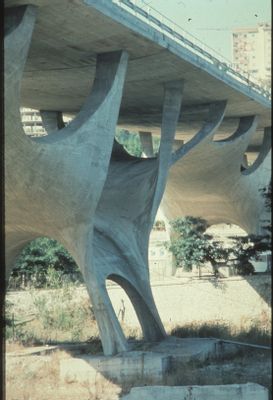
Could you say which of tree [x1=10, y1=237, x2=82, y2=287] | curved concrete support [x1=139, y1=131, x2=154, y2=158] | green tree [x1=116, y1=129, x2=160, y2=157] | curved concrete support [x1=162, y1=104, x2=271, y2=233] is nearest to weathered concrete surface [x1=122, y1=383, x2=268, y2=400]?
curved concrete support [x1=162, y1=104, x2=271, y2=233]

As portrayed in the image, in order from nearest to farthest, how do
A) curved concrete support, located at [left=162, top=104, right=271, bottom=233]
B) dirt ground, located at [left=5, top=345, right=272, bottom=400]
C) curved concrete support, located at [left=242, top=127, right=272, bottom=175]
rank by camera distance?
dirt ground, located at [left=5, top=345, right=272, bottom=400] → curved concrete support, located at [left=162, top=104, right=271, bottom=233] → curved concrete support, located at [left=242, top=127, right=272, bottom=175]

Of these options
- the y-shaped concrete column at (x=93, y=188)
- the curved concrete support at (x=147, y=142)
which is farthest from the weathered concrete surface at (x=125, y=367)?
the curved concrete support at (x=147, y=142)

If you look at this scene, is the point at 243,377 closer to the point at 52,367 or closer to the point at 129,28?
the point at 52,367

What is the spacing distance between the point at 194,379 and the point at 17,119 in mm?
8277

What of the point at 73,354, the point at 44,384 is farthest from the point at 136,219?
the point at 44,384

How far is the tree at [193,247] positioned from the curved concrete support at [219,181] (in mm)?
1609

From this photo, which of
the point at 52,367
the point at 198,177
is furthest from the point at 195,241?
the point at 52,367

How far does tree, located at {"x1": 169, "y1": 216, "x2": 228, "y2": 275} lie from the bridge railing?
29.7 feet

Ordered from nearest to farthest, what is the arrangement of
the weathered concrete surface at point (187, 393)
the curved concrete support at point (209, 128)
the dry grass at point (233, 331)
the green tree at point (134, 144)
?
the weathered concrete surface at point (187, 393)
the dry grass at point (233, 331)
the curved concrete support at point (209, 128)
the green tree at point (134, 144)

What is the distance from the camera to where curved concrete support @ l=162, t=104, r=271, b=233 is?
117 ft

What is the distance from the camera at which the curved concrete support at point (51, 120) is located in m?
34.8

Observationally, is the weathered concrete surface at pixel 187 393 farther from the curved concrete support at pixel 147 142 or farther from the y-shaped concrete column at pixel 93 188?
the curved concrete support at pixel 147 142

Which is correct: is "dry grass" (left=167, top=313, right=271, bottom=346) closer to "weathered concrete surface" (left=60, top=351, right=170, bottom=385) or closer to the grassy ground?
the grassy ground

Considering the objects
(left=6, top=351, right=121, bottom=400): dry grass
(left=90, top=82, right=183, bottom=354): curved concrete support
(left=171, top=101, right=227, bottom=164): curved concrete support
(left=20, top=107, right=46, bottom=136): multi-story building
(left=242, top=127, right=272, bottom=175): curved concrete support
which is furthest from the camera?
(left=20, top=107, right=46, bottom=136): multi-story building
